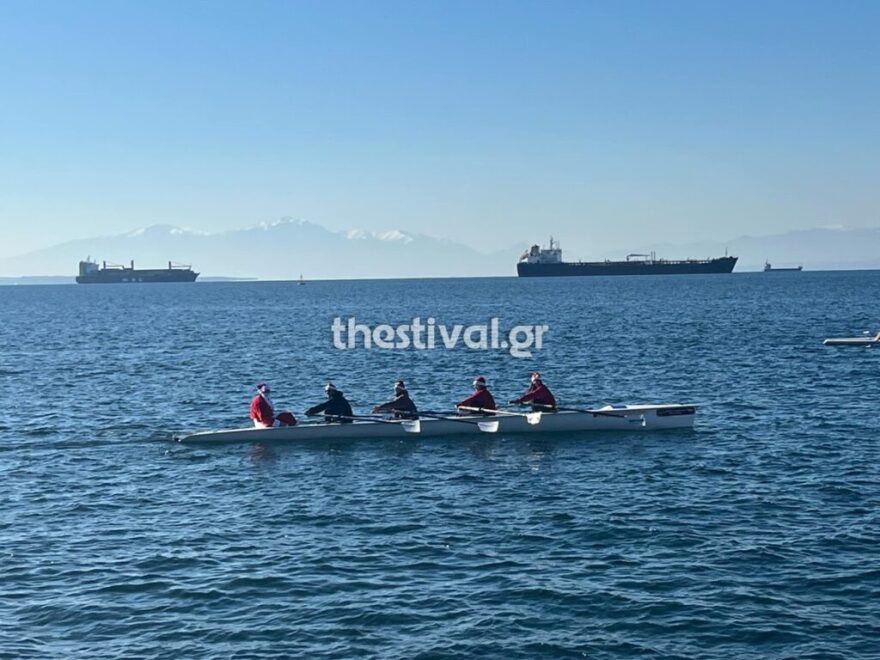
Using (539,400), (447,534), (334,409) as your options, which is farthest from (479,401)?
(447,534)

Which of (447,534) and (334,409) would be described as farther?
(334,409)

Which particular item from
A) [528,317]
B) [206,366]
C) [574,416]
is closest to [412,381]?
[206,366]

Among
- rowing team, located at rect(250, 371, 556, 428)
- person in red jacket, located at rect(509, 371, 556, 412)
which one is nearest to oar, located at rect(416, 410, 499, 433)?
rowing team, located at rect(250, 371, 556, 428)

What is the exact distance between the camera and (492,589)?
1784 cm

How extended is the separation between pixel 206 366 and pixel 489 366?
17768 millimetres

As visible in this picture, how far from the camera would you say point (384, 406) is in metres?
33.1

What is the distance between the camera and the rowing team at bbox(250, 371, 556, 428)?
107 feet

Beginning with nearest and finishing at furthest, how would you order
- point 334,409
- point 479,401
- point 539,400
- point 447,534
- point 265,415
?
point 447,534 → point 265,415 → point 334,409 → point 539,400 → point 479,401

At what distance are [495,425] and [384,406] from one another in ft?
12.9

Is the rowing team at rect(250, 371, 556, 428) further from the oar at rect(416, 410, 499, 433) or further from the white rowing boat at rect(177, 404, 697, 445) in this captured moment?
the oar at rect(416, 410, 499, 433)

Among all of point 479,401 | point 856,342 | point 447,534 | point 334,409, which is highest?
point 856,342

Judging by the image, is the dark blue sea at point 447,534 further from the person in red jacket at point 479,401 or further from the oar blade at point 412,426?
the person in red jacket at point 479,401

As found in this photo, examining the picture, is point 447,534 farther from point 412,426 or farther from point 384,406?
point 384,406

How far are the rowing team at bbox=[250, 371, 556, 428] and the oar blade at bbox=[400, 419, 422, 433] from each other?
412mm
